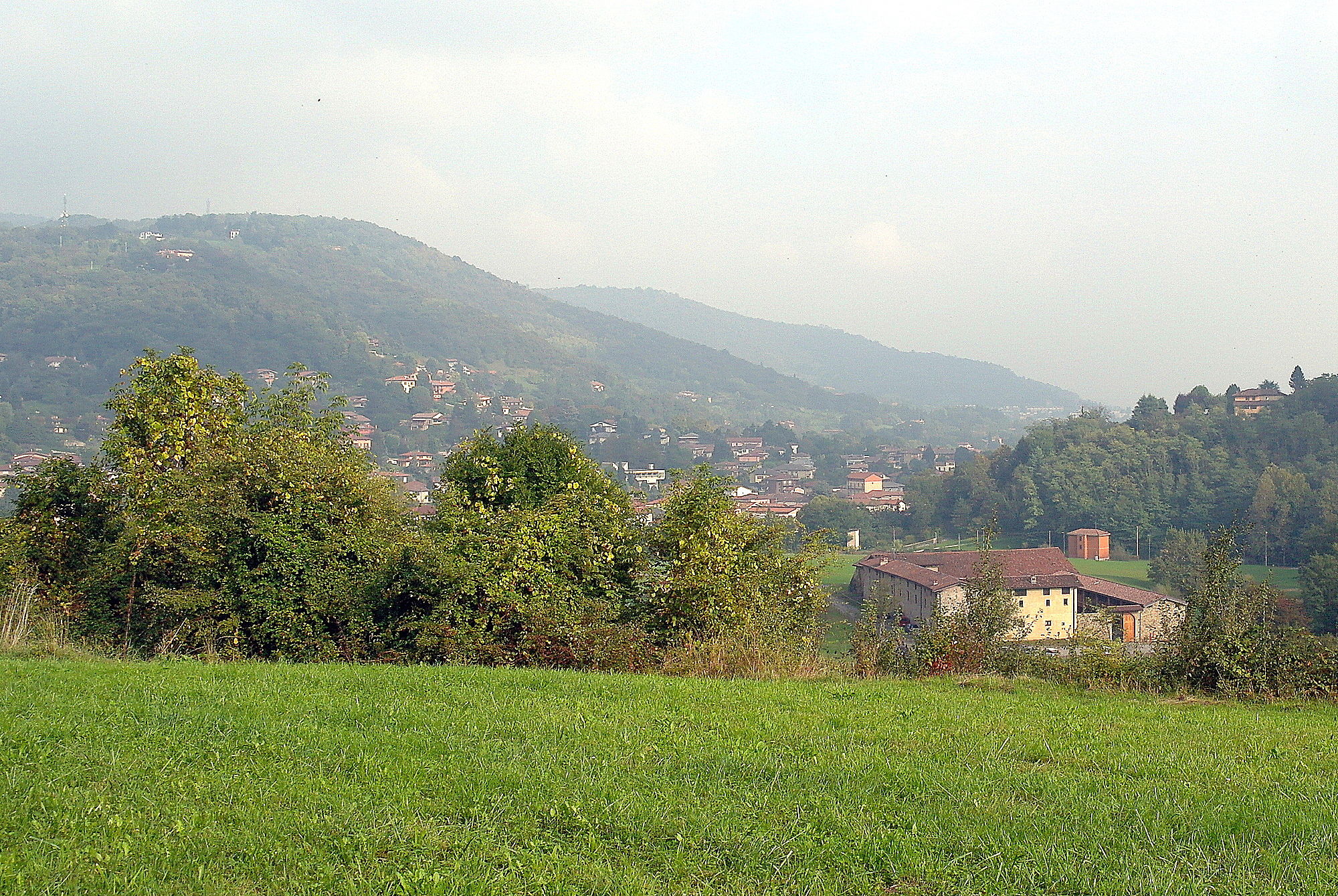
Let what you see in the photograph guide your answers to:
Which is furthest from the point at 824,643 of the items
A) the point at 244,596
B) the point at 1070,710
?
the point at 244,596

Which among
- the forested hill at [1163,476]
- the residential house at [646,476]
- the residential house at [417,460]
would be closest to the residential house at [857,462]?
the residential house at [646,476]

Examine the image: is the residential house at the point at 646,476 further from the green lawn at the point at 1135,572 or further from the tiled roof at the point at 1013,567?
the tiled roof at the point at 1013,567

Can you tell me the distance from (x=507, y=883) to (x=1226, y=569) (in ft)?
30.9

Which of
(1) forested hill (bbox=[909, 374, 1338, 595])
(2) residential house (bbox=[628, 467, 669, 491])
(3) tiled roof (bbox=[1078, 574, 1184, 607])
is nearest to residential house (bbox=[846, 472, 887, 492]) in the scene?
(2) residential house (bbox=[628, 467, 669, 491])

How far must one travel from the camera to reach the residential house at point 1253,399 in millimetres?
95562

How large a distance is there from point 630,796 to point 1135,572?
Result: 231ft

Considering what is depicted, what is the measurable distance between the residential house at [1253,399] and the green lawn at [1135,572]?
111 ft

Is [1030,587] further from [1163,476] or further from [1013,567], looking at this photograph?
[1163,476]

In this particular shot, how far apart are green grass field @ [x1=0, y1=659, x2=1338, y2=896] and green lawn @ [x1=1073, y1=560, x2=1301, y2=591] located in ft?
178

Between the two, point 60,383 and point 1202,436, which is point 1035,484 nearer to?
point 1202,436

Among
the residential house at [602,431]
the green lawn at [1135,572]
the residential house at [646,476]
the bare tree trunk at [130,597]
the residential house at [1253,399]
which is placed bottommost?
the green lawn at [1135,572]

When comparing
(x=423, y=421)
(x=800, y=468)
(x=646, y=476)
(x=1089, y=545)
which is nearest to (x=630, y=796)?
(x=1089, y=545)

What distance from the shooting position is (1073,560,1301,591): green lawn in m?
55.5

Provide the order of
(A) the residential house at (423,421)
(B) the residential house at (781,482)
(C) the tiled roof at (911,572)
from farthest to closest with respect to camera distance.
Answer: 1. (A) the residential house at (423,421)
2. (B) the residential house at (781,482)
3. (C) the tiled roof at (911,572)
